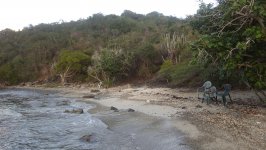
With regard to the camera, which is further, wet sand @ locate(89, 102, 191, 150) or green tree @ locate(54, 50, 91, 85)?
green tree @ locate(54, 50, 91, 85)

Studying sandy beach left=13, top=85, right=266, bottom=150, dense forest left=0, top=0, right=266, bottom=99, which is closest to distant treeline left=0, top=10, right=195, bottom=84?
dense forest left=0, top=0, right=266, bottom=99

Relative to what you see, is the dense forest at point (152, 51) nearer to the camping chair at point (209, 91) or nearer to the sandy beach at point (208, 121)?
the camping chair at point (209, 91)

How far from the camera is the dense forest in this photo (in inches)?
679

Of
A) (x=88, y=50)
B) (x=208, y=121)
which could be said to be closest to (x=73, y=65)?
(x=88, y=50)

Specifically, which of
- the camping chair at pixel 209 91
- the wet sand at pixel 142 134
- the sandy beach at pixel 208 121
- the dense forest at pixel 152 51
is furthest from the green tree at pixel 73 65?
the camping chair at pixel 209 91

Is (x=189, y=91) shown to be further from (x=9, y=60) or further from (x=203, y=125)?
(x=9, y=60)

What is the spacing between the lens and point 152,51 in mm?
50781

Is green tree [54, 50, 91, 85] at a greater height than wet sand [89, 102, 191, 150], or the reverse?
green tree [54, 50, 91, 85]

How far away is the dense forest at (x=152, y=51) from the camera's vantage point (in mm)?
17234

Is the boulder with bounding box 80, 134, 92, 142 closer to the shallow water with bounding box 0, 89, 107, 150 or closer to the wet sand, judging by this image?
the shallow water with bounding box 0, 89, 107, 150

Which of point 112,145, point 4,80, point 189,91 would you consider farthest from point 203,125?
point 4,80

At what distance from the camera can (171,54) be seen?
160 ft

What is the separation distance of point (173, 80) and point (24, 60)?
52.9m

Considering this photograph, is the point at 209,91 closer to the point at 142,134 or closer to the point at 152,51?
the point at 142,134
